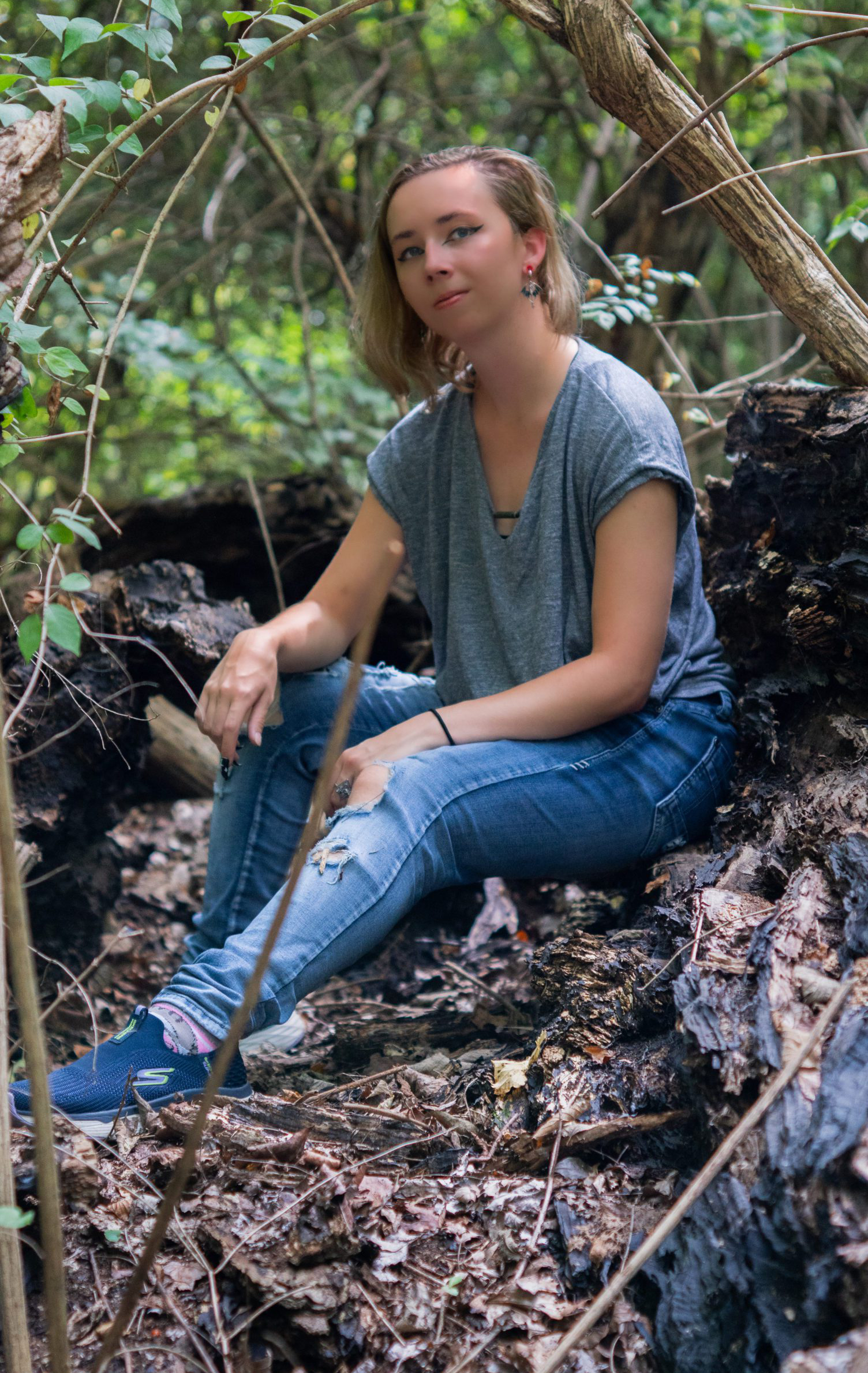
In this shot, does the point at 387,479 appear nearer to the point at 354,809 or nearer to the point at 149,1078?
the point at 354,809

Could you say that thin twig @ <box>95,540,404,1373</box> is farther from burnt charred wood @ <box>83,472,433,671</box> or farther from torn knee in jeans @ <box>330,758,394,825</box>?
burnt charred wood @ <box>83,472,433,671</box>

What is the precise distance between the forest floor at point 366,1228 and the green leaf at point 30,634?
443 millimetres

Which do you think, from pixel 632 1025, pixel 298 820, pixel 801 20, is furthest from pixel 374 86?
pixel 632 1025

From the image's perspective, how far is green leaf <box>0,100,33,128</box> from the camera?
58.3 inches

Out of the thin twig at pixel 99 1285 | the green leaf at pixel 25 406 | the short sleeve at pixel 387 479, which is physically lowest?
the thin twig at pixel 99 1285

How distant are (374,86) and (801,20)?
220 cm

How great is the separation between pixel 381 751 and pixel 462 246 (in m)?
1.07

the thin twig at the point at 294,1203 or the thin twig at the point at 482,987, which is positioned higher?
the thin twig at the point at 294,1203

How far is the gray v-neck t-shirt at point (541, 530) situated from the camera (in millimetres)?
2100

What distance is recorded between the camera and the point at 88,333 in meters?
4.95

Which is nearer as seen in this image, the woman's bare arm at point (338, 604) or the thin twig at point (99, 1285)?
the thin twig at point (99, 1285)

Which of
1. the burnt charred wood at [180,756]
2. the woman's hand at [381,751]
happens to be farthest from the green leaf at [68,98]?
the burnt charred wood at [180,756]

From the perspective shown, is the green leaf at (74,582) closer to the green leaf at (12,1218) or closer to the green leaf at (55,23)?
the green leaf at (12,1218)

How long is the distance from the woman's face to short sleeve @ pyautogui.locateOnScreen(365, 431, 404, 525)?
0.39 meters
